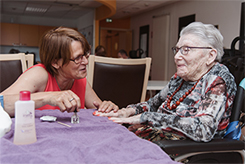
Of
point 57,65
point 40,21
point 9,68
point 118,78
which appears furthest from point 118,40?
point 57,65

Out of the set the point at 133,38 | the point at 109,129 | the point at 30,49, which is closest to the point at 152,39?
the point at 133,38

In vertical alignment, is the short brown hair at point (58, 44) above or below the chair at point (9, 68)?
above

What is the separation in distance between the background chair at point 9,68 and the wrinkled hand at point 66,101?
2.95 ft

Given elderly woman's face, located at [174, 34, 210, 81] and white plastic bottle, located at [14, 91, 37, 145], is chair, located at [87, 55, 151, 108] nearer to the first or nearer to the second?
elderly woman's face, located at [174, 34, 210, 81]

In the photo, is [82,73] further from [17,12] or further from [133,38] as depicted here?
[133,38]

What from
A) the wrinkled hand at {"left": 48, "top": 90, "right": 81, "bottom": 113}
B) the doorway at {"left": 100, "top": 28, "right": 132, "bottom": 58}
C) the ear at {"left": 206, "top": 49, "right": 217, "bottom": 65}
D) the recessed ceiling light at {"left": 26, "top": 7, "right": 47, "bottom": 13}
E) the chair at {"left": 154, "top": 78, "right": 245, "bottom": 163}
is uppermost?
the recessed ceiling light at {"left": 26, "top": 7, "right": 47, "bottom": 13}

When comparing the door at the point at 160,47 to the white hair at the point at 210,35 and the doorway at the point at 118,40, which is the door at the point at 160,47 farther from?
the white hair at the point at 210,35

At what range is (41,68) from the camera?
1.59m

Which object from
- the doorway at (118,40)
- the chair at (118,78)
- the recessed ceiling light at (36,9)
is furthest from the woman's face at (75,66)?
the doorway at (118,40)

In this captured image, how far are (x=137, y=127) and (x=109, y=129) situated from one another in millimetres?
620

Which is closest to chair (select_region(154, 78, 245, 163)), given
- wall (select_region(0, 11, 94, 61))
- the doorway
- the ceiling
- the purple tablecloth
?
the purple tablecloth

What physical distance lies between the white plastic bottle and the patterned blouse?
28.2 inches

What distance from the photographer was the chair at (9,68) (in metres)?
1.94

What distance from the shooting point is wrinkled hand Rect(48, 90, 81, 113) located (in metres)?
1.15
